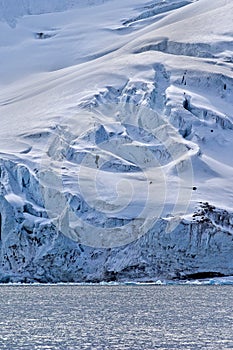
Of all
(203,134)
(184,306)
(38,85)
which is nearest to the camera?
(184,306)

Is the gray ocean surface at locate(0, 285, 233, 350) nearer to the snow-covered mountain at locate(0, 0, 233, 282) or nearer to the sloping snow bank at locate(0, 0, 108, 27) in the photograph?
the snow-covered mountain at locate(0, 0, 233, 282)

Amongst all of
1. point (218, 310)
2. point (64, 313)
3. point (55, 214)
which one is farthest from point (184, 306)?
point (55, 214)

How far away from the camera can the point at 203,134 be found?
85.1 metres

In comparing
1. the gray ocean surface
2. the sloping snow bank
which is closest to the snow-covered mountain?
the gray ocean surface

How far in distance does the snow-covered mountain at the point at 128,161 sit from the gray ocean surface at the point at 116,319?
3044mm

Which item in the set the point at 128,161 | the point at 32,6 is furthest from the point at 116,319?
the point at 32,6

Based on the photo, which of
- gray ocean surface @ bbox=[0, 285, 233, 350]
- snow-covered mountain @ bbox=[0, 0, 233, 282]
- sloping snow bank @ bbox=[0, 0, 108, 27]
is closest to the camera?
gray ocean surface @ bbox=[0, 285, 233, 350]

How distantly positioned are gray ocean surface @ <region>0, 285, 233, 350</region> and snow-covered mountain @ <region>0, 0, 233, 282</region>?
9.99 ft

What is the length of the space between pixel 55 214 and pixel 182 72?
97.0ft

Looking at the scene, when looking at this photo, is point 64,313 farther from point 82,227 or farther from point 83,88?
point 83,88

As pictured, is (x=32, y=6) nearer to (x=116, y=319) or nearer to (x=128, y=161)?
(x=128, y=161)

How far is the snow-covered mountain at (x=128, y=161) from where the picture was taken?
71000mm

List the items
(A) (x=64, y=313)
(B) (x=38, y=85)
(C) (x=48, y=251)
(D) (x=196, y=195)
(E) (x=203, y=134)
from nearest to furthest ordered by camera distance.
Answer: (A) (x=64, y=313), (C) (x=48, y=251), (D) (x=196, y=195), (E) (x=203, y=134), (B) (x=38, y=85)

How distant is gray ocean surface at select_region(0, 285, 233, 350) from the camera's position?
4019 centimetres
